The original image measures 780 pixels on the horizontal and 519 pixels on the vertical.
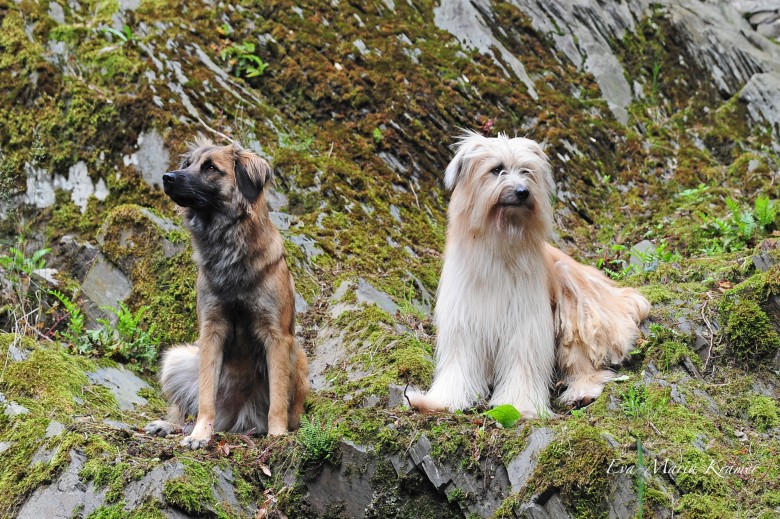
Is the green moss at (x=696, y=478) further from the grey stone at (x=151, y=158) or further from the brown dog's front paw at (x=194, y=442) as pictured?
the grey stone at (x=151, y=158)

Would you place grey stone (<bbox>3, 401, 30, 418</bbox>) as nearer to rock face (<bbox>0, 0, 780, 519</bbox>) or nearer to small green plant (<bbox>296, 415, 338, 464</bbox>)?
rock face (<bbox>0, 0, 780, 519</bbox>)

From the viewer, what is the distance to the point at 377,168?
9.20 meters

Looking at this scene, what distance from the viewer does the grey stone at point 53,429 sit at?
4.52 metres

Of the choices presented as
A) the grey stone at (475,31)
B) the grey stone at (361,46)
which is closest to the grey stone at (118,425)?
the grey stone at (361,46)

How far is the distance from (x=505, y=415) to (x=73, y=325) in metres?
4.31

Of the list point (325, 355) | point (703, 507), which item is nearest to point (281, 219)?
point (325, 355)

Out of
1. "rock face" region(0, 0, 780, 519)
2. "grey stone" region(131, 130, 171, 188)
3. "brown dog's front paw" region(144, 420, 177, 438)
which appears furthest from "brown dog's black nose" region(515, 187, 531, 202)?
"grey stone" region(131, 130, 171, 188)

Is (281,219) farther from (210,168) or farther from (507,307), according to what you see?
(507,307)

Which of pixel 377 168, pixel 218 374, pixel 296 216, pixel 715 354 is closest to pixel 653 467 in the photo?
pixel 715 354

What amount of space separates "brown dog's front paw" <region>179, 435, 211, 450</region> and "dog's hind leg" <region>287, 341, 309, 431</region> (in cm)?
84

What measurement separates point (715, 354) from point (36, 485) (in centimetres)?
470

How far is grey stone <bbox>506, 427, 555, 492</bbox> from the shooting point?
4.12 metres

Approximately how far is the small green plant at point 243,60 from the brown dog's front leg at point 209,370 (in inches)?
214

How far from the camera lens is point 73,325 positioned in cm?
684
